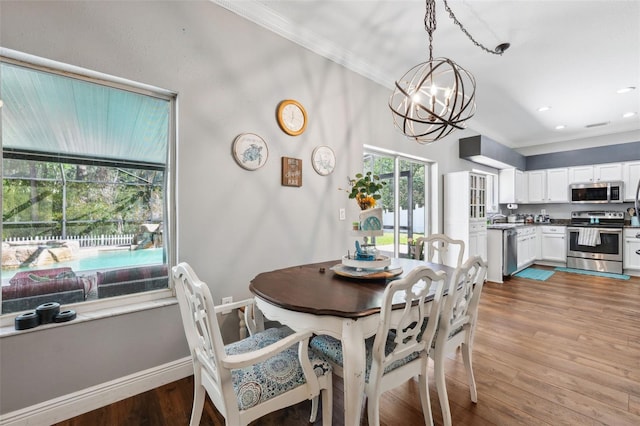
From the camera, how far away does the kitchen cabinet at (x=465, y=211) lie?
4180mm

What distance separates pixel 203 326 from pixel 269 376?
0.36m

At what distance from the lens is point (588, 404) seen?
1.73 metres

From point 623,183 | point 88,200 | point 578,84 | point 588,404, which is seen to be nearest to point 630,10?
point 578,84

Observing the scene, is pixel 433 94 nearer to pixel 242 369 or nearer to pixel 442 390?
pixel 442 390

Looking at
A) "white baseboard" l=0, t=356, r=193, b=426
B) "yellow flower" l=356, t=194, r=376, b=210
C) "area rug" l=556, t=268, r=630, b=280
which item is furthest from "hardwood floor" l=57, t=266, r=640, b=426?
"area rug" l=556, t=268, r=630, b=280

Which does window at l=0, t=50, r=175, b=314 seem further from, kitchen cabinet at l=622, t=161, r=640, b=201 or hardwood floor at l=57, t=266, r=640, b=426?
kitchen cabinet at l=622, t=161, r=640, b=201

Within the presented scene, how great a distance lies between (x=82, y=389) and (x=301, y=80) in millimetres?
2760

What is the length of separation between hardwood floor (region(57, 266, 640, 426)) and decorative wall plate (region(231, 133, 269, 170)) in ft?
5.36

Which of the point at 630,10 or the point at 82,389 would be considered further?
the point at 630,10

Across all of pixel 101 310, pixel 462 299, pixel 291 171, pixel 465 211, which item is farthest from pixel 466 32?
pixel 101 310

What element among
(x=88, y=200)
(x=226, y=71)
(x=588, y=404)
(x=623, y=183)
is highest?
(x=226, y=71)

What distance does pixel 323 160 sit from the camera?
278cm

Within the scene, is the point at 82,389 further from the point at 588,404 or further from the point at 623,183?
the point at 623,183

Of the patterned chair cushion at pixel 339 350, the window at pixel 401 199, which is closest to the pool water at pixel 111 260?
the patterned chair cushion at pixel 339 350
